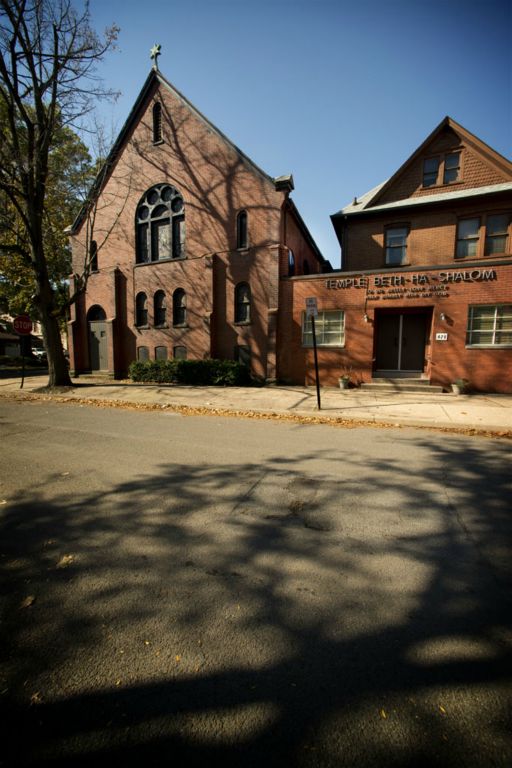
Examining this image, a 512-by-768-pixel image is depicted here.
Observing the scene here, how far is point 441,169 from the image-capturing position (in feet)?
54.8

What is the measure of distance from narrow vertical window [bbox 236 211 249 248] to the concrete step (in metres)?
9.48

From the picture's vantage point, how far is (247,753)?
4.56 feet

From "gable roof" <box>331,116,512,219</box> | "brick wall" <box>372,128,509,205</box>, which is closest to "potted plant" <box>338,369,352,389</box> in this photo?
"gable roof" <box>331,116,512,219</box>

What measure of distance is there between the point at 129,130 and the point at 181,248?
328 inches

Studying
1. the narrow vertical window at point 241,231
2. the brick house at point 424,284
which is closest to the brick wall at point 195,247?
the narrow vertical window at point 241,231

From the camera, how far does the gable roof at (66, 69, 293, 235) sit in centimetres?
1597

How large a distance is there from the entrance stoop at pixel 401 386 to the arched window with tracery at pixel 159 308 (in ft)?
39.8

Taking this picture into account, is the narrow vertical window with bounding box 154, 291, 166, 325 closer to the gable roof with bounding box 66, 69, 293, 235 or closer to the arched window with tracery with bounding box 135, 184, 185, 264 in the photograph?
the arched window with tracery with bounding box 135, 184, 185, 264

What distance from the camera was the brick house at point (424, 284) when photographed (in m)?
12.8

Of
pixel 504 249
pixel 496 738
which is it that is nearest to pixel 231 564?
pixel 496 738

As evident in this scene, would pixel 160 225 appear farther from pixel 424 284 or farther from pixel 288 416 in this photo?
pixel 288 416

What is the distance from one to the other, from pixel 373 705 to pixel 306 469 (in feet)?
10.4

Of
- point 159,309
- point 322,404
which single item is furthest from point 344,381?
point 159,309

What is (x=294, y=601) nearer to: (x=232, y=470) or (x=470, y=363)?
(x=232, y=470)
